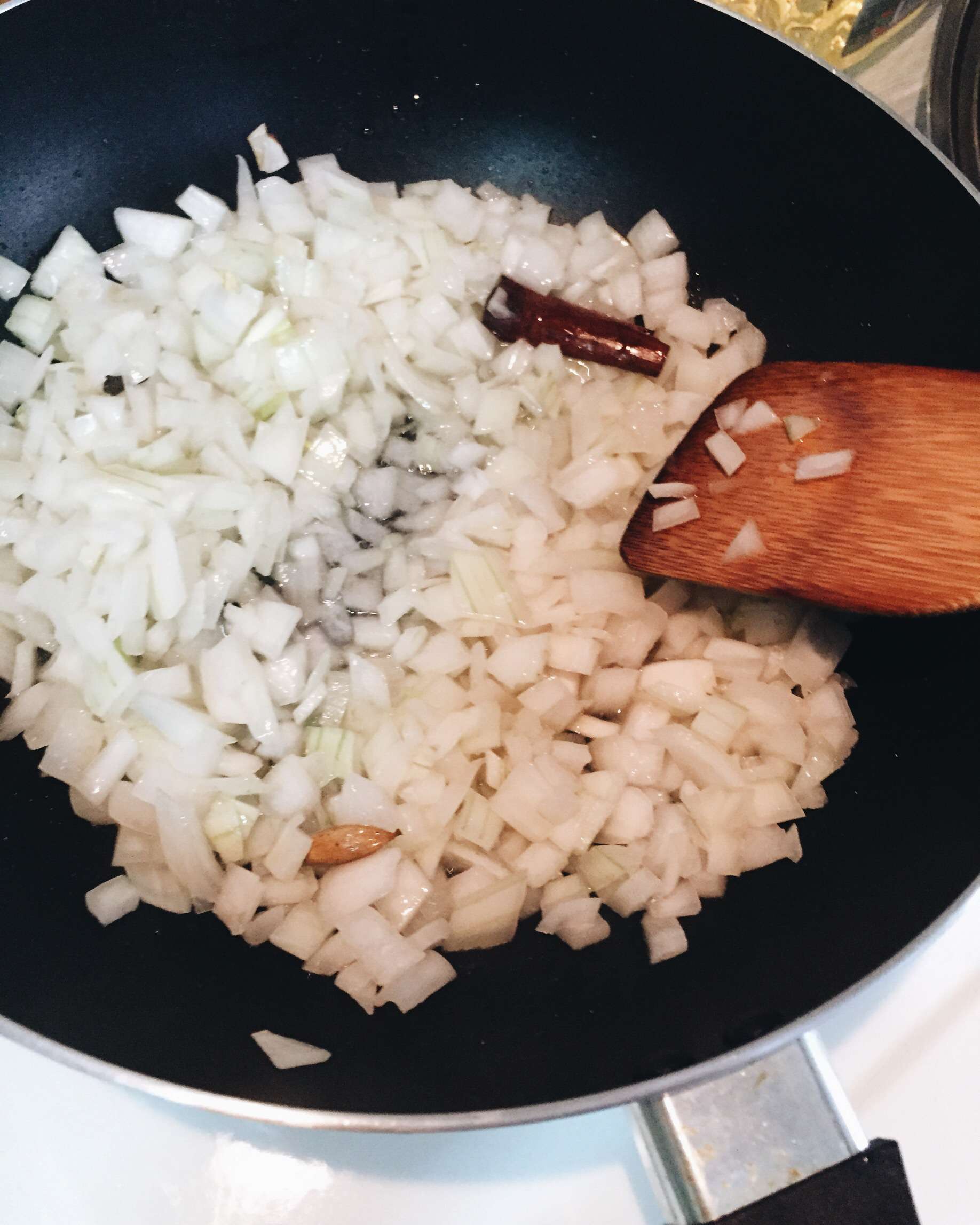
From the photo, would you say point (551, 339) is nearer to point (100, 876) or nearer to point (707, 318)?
point (707, 318)

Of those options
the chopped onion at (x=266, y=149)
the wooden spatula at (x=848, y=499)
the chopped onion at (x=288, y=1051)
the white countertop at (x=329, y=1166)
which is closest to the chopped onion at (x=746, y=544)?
the wooden spatula at (x=848, y=499)

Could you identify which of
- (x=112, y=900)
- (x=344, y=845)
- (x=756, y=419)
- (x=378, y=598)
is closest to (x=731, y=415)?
(x=756, y=419)

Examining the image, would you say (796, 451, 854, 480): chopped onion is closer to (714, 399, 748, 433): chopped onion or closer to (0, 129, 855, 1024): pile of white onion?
(714, 399, 748, 433): chopped onion

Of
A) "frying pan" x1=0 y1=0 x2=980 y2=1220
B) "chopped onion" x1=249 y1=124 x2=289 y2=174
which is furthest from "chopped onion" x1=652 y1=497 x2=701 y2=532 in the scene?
"chopped onion" x1=249 y1=124 x2=289 y2=174

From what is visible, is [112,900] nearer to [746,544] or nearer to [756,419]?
[746,544]

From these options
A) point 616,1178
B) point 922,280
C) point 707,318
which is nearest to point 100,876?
point 616,1178

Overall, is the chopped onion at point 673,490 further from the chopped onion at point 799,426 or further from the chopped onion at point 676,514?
the chopped onion at point 799,426
